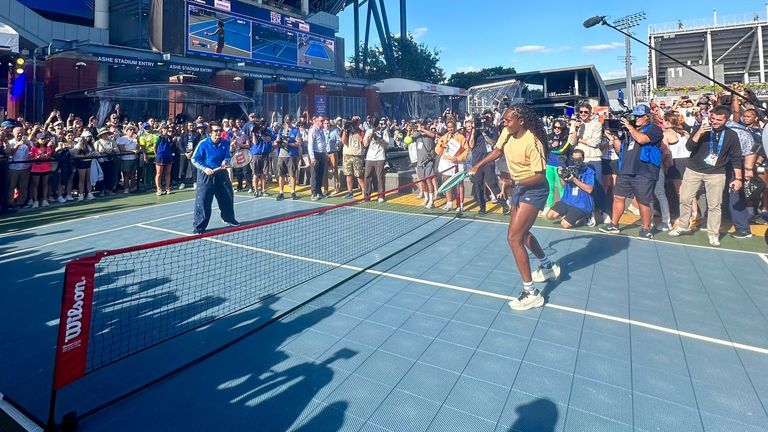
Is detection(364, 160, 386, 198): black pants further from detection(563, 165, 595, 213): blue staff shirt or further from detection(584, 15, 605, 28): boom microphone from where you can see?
detection(584, 15, 605, 28): boom microphone

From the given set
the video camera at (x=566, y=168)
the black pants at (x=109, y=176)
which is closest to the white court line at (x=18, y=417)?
the video camera at (x=566, y=168)

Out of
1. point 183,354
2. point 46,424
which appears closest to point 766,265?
point 183,354

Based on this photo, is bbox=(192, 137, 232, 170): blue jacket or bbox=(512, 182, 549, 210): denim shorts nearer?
bbox=(512, 182, 549, 210): denim shorts

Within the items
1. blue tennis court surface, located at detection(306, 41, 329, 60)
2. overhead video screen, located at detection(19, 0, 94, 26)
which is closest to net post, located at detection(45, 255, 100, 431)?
overhead video screen, located at detection(19, 0, 94, 26)

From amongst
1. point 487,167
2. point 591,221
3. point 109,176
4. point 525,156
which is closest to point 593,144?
point 591,221

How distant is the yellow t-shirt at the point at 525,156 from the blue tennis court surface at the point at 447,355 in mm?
1630

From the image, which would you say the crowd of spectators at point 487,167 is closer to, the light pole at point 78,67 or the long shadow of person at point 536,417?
the long shadow of person at point 536,417

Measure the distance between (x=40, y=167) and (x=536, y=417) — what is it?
13622 millimetres

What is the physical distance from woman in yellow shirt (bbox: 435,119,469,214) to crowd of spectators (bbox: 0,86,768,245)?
0.03 metres

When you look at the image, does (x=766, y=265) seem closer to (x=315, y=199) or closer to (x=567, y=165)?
(x=567, y=165)

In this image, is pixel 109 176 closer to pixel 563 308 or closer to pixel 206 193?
pixel 206 193

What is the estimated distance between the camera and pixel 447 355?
4.30m

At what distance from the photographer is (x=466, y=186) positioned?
1324 centimetres

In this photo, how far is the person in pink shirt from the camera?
11815mm
